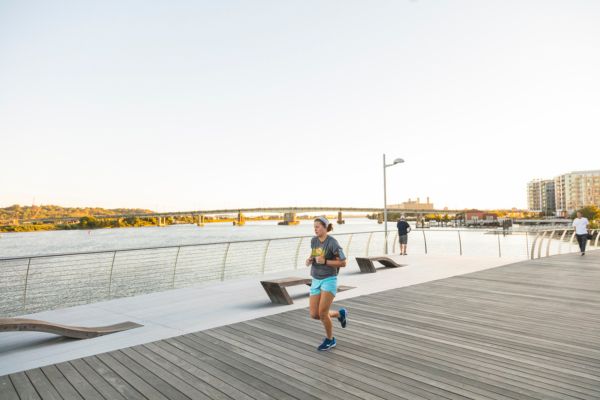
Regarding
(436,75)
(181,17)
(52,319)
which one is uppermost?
(181,17)

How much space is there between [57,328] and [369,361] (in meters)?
3.70

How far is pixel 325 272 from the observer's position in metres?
Answer: 4.06

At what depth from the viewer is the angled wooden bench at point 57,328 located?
4.11 m

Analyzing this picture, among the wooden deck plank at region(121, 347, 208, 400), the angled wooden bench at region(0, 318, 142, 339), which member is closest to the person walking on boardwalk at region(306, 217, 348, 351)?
the wooden deck plank at region(121, 347, 208, 400)

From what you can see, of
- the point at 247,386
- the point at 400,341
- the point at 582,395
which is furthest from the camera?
the point at 400,341

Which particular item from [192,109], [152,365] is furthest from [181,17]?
[152,365]

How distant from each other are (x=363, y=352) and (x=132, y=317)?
392 centimetres

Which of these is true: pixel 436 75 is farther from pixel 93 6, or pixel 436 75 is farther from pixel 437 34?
pixel 93 6

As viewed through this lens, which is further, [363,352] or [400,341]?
[400,341]

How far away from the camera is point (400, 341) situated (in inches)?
171

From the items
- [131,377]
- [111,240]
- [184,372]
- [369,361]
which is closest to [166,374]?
[184,372]

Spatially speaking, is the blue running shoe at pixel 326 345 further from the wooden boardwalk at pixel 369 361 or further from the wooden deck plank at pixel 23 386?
the wooden deck plank at pixel 23 386

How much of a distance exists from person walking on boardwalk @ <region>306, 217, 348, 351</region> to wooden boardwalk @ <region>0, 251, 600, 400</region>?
33 centimetres

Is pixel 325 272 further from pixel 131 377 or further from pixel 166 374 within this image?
pixel 131 377
